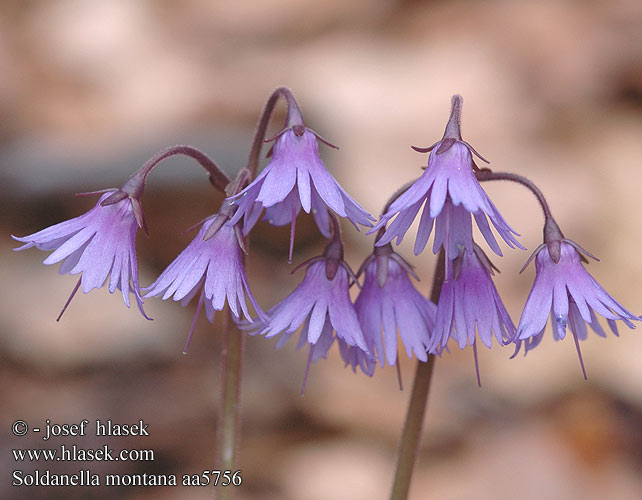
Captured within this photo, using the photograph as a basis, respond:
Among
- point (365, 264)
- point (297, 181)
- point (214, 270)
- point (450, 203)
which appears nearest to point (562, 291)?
point (450, 203)

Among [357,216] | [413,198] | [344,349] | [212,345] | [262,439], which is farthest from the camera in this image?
[212,345]

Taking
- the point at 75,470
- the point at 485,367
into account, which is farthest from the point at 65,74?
the point at 485,367

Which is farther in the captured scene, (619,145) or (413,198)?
(619,145)

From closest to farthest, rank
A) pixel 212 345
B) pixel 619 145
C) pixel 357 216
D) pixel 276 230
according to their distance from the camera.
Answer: pixel 357 216, pixel 212 345, pixel 276 230, pixel 619 145

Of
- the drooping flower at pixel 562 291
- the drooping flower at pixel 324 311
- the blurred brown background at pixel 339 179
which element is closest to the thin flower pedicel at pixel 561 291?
the drooping flower at pixel 562 291

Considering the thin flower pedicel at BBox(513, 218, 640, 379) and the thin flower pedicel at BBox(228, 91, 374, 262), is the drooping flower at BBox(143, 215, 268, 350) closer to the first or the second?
the thin flower pedicel at BBox(228, 91, 374, 262)

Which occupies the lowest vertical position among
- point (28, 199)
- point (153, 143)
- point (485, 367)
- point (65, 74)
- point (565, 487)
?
point (565, 487)

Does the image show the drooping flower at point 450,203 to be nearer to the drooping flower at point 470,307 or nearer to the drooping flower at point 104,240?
the drooping flower at point 470,307

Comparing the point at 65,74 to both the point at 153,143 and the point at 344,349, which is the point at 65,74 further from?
the point at 344,349
